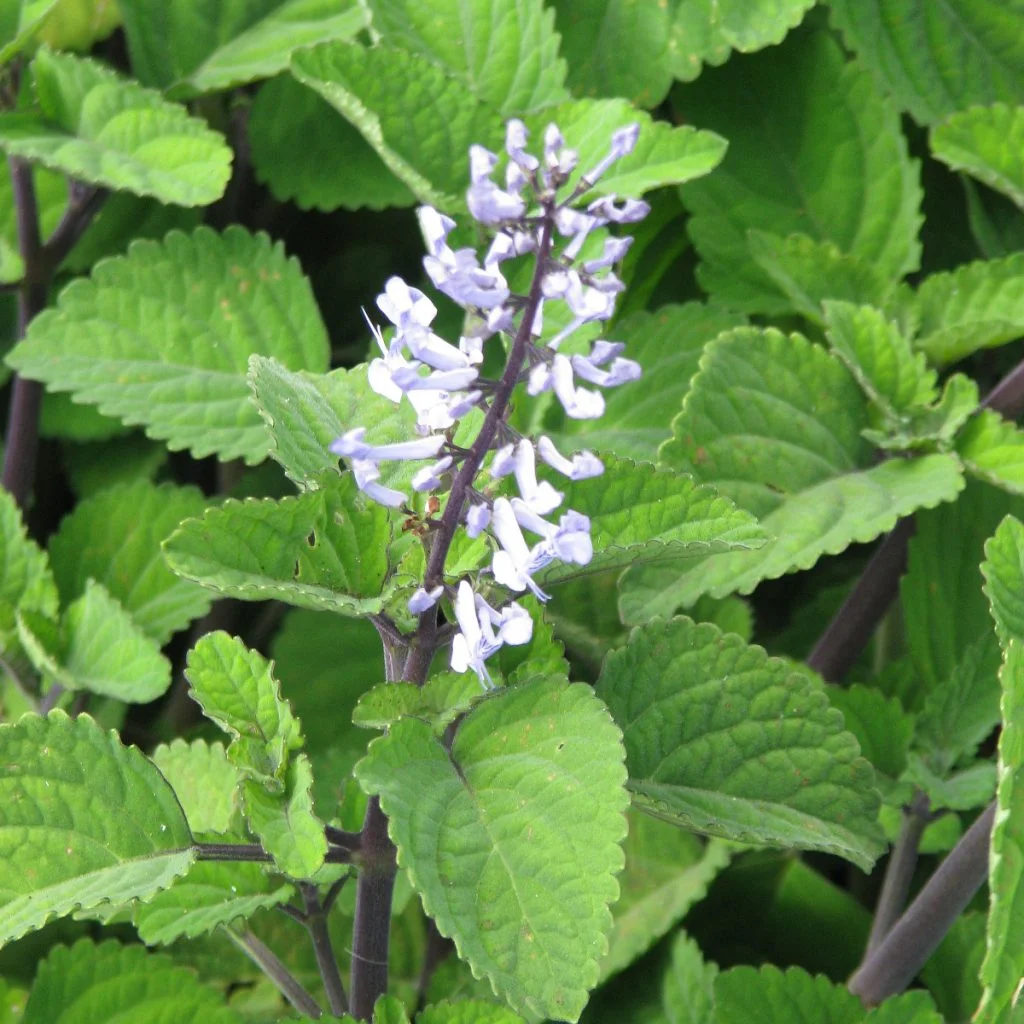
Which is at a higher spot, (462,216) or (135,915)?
(462,216)

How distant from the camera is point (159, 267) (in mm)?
1245

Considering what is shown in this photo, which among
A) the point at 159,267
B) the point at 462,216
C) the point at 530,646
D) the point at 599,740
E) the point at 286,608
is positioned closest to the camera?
the point at 599,740

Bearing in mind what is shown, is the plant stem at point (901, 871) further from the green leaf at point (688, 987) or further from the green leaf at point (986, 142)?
the green leaf at point (986, 142)

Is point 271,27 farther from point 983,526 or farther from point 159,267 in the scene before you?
point 983,526

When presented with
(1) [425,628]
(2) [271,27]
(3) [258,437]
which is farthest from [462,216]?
(1) [425,628]

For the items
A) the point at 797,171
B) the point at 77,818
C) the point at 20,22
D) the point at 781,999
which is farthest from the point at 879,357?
the point at 20,22

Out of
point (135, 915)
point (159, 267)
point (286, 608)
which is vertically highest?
point (159, 267)

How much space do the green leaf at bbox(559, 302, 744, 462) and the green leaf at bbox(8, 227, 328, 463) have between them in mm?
277

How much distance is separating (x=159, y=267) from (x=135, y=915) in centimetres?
64

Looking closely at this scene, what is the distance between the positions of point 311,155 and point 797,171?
1.70 ft

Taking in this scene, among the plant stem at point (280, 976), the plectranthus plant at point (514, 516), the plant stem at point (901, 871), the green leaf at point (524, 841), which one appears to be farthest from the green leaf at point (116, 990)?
the plant stem at point (901, 871)

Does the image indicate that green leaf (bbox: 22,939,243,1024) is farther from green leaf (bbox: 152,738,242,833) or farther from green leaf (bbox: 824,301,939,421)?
green leaf (bbox: 824,301,939,421)

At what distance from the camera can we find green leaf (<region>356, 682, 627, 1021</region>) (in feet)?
2.19

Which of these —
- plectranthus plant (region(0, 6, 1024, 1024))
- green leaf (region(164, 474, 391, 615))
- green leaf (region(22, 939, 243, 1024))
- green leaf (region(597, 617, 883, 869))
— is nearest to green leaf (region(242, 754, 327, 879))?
plectranthus plant (region(0, 6, 1024, 1024))
